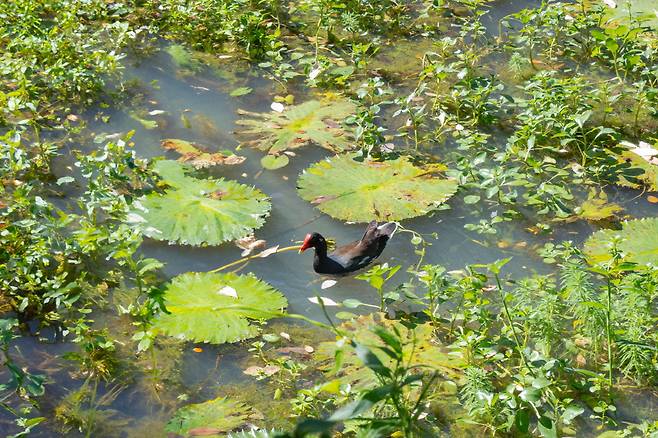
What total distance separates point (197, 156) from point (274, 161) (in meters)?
0.48

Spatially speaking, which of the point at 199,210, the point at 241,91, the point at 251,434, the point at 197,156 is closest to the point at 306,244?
the point at 199,210

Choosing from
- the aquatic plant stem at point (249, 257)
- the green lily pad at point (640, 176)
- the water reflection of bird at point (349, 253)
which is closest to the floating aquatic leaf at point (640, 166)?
the green lily pad at point (640, 176)

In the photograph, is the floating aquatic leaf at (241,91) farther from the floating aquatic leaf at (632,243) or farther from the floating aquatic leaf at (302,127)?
the floating aquatic leaf at (632,243)

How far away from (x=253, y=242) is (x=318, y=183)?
595 mm

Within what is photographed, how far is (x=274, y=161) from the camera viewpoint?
559 centimetres

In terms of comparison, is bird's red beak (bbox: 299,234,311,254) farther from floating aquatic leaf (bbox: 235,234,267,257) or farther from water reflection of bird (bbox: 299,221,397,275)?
floating aquatic leaf (bbox: 235,234,267,257)

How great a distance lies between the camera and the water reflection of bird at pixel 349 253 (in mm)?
4734

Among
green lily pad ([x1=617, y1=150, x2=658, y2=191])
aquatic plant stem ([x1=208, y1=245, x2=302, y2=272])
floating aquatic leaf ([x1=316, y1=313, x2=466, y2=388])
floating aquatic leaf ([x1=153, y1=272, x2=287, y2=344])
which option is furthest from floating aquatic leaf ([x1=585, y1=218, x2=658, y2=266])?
floating aquatic leaf ([x1=153, y1=272, x2=287, y2=344])

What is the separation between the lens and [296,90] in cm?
636

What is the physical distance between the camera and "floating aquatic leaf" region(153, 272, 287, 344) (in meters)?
4.18

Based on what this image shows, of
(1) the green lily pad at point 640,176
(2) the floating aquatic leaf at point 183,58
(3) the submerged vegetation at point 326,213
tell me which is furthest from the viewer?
(2) the floating aquatic leaf at point 183,58

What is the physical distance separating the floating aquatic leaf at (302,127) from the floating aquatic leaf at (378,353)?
165 centimetres

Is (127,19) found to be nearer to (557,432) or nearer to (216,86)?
(216,86)

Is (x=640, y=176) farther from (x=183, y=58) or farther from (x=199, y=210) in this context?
(x=183, y=58)
